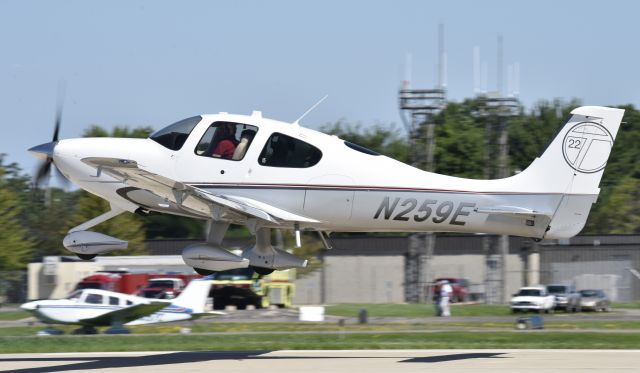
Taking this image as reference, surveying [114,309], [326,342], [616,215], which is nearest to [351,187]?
[326,342]

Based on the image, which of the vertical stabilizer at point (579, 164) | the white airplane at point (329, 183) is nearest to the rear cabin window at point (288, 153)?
the white airplane at point (329, 183)

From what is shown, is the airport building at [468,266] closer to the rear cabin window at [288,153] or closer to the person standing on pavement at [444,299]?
the person standing on pavement at [444,299]

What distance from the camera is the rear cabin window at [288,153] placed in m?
16.7

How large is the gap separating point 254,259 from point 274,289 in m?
25.0

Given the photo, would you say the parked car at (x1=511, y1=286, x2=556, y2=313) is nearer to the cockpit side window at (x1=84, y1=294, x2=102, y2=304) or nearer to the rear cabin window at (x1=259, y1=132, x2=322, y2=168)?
the cockpit side window at (x1=84, y1=294, x2=102, y2=304)

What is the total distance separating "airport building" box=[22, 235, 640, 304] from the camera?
53.9 meters

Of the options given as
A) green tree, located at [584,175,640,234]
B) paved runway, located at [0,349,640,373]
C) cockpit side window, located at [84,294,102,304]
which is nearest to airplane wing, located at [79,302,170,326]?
cockpit side window, located at [84,294,102,304]

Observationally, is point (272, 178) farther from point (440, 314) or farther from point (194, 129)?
point (440, 314)

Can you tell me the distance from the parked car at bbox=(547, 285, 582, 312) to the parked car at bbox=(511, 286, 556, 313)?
1.42 feet

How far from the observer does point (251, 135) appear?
16.7m

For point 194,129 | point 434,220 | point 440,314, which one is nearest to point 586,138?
point 434,220

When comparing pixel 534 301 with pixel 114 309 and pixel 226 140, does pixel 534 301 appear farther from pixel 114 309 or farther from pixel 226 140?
pixel 226 140

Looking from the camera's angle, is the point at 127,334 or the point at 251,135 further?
the point at 127,334

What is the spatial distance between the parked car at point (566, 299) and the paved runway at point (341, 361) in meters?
20.2
